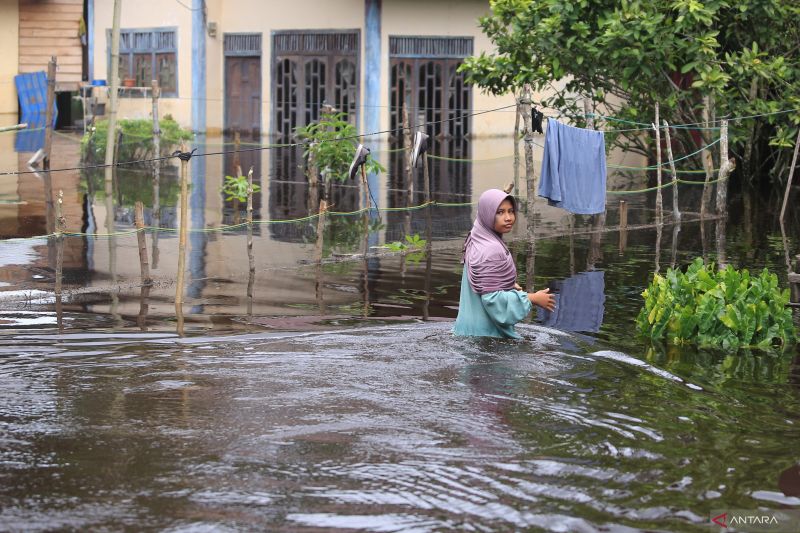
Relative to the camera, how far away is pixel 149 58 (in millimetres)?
31938

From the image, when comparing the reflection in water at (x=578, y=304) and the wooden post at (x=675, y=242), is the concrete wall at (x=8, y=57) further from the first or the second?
the reflection in water at (x=578, y=304)

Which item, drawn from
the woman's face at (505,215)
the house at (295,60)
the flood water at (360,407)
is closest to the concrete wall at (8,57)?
the house at (295,60)

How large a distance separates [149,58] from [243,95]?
9.99ft

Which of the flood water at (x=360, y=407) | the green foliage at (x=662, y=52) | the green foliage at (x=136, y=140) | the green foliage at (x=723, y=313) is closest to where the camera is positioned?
the flood water at (x=360, y=407)

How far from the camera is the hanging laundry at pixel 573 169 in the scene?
1346 centimetres

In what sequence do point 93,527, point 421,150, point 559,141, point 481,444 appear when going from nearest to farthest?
1. point 93,527
2. point 481,444
3. point 559,141
4. point 421,150

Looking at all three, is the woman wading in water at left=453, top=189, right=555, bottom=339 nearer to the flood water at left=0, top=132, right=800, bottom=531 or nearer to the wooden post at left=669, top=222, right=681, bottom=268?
the flood water at left=0, top=132, right=800, bottom=531

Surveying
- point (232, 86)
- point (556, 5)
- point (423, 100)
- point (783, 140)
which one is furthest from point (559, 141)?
point (232, 86)

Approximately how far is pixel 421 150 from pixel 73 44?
19.6m

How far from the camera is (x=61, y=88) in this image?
3041 centimetres

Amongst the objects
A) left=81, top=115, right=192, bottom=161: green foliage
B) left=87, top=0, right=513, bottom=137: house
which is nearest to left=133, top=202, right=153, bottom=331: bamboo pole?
left=81, top=115, right=192, bottom=161: green foliage

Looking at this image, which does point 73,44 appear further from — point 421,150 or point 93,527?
point 93,527

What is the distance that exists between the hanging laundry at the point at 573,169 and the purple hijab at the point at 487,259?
18.3ft

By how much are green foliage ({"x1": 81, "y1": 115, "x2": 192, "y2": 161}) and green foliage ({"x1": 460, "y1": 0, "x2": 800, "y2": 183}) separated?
8.09 meters
